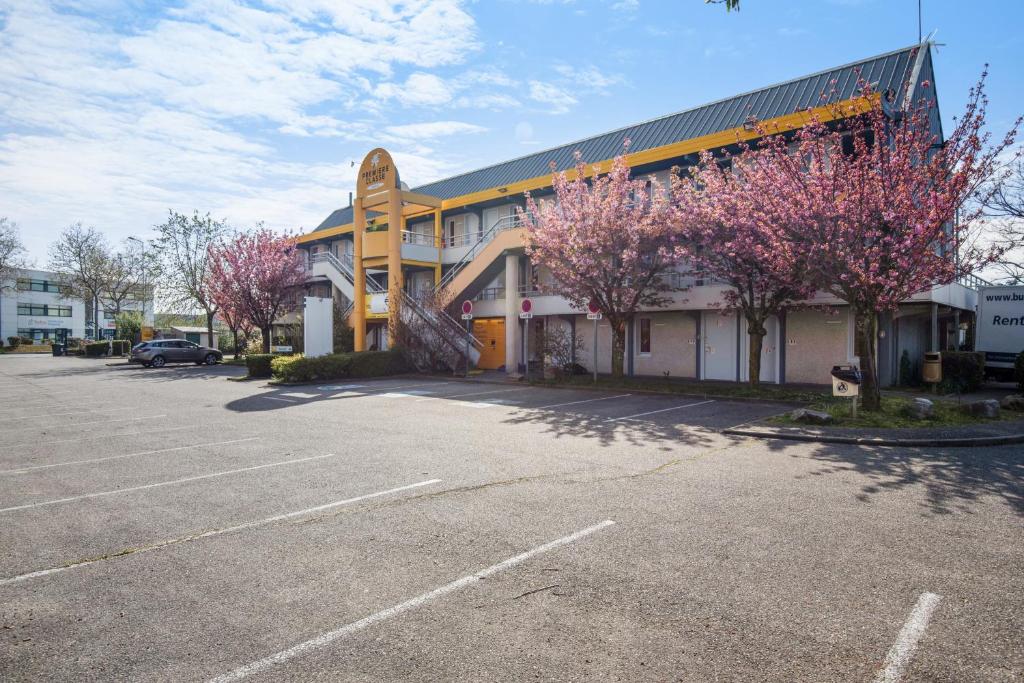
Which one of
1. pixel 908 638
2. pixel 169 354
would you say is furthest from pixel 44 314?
pixel 908 638

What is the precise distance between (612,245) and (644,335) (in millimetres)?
7106

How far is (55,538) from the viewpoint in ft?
17.4

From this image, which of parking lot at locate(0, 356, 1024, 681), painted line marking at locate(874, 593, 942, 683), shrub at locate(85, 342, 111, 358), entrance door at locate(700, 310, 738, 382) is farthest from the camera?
shrub at locate(85, 342, 111, 358)

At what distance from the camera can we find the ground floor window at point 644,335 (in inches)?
954

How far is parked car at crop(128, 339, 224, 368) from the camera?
34781 mm

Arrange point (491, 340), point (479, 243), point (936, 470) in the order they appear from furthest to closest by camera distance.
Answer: point (491, 340) → point (479, 243) → point (936, 470)

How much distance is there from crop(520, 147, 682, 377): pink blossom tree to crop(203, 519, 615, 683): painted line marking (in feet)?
44.9

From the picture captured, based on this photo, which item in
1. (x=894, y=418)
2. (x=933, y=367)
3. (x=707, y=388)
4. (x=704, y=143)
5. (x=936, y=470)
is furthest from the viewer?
(x=704, y=143)

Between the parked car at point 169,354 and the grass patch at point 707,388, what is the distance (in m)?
25.4

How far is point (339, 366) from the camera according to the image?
23.5 m

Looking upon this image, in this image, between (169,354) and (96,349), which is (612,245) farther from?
(96,349)

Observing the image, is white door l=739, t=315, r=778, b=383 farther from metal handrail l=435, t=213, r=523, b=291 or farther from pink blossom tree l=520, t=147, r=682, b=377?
metal handrail l=435, t=213, r=523, b=291

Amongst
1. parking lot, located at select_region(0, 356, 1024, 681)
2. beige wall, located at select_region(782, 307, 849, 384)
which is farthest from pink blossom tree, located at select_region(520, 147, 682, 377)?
parking lot, located at select_region(0, 356, 1024, 681)

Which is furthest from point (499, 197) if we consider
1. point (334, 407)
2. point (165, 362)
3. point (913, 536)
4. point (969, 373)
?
point (913, 536)
